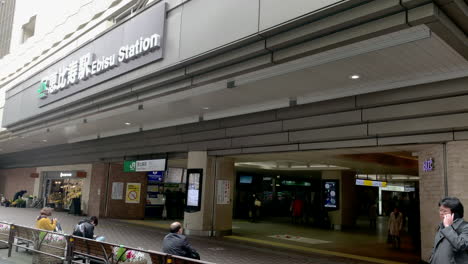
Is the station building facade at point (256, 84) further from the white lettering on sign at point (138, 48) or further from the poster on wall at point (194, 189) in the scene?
the poster on wall at point (194, 189)

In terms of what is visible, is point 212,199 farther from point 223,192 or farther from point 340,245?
point 340,245

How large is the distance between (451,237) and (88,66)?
11173 mm

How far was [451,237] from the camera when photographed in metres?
3.43

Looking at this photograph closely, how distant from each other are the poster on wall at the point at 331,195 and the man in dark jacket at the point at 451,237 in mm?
14255

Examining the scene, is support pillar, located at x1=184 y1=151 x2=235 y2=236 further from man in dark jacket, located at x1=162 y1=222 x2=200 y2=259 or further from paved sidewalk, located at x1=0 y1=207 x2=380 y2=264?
man in dark jacket, located at x1=162 y1=222 x2=200 y2=259

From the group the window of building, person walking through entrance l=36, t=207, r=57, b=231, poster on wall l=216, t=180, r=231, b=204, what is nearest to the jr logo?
poster on wall l=216, t=180, r=231, b=204

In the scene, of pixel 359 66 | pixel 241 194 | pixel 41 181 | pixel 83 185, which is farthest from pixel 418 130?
pixel 41 181

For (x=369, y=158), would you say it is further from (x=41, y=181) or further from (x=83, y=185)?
(x=41, y=181)

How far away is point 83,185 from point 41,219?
12881 millimetres

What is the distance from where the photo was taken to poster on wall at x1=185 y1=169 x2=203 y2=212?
13312mm

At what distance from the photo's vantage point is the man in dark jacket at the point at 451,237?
340 cm

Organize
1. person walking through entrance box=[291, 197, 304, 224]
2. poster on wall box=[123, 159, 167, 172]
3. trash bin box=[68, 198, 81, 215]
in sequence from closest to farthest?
poster on wall box=[123, 159, 167, 172], person walking through entrance box=[291, 197, 304, 224], trash bin box=[68, 198, 81, 215]

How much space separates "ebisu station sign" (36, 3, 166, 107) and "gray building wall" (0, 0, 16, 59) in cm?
3057

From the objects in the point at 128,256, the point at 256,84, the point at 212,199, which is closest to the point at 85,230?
the point at 128,256
